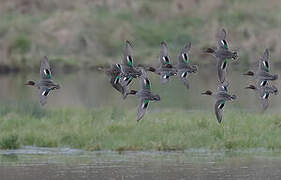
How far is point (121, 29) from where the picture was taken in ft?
157

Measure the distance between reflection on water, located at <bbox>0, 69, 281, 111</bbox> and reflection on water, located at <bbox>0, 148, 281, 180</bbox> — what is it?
19.0ft

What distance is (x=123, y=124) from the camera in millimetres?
23125

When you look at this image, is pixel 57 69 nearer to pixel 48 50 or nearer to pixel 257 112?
pixel 48 50

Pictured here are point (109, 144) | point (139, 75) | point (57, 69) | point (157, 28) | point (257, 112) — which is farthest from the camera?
point (157, 28)

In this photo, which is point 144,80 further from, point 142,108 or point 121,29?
point 121,29

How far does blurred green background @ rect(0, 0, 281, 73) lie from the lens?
149 feet

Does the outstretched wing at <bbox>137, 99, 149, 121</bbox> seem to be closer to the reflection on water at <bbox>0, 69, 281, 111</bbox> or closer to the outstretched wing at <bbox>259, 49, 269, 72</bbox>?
the outstretched wing at <bbox>259, 49, 269, 72</bbox>

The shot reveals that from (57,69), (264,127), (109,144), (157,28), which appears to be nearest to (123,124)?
(109,144)

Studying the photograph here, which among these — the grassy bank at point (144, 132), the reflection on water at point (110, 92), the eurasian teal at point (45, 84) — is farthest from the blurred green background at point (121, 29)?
the eurasian teal at point (45, 84)

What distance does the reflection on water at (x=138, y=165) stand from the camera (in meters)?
19.3

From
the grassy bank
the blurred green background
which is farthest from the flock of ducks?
the blurred green background

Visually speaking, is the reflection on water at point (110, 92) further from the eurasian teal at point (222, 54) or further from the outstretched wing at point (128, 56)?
the eurasian teal at point (222, 54)

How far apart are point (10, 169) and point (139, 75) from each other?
2943mm

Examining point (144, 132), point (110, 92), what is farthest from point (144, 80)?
point (110, 92)
